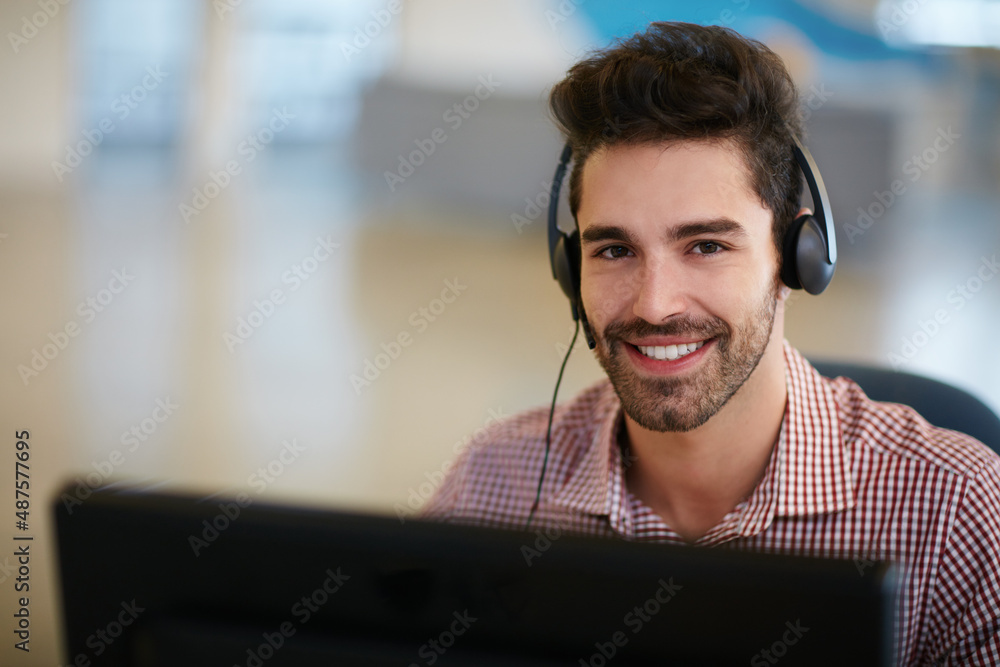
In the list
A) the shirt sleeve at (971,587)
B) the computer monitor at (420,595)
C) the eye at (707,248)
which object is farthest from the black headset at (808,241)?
the computer monitor at (420,595)

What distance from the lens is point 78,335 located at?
3965 mm

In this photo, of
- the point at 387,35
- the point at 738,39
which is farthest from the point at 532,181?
the point at 738,39

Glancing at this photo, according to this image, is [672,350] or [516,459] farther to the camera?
[516,459]

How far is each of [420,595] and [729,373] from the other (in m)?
0.62

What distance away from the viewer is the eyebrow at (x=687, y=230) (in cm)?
99

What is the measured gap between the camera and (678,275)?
0.99m

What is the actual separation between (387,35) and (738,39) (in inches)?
234

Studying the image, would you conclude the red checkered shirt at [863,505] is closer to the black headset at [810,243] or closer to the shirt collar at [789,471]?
the shirt collar at [789,471]

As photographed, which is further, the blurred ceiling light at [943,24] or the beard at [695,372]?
the blurred ceiling light at [943,24]

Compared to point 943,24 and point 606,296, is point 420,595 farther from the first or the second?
point 943,24

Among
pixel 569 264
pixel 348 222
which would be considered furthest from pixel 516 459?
pixel 348 222

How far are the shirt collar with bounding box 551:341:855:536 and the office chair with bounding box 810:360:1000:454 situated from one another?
0.32 ft

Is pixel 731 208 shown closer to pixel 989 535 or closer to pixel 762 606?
pixel 989 535

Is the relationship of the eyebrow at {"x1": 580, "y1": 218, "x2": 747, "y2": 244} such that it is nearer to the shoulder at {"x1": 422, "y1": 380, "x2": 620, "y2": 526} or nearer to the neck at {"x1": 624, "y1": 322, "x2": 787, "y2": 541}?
the neck at {"x1": 624, "y1": 322, "x2": 787, "y2": 541}
